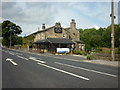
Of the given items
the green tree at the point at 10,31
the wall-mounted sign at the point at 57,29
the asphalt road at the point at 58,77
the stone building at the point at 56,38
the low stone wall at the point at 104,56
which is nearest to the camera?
the asphalt road at the point at 58,77

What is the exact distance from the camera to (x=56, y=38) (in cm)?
5381

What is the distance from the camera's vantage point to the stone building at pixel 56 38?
49.2 metres

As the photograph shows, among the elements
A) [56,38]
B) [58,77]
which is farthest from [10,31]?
[58,77]

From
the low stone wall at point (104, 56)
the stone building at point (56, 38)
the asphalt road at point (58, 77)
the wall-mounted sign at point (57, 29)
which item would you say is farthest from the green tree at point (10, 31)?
the asphalt road at point (58, 77)

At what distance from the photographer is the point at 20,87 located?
6.91 metres

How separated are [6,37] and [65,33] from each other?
126 feet

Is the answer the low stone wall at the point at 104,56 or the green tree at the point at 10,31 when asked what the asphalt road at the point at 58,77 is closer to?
the low stone wall at the point at 104,56

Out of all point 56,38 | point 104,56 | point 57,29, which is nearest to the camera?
point 104,56

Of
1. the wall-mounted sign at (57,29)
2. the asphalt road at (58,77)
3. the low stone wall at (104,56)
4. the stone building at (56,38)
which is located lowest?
the asphalt road at (58,77)

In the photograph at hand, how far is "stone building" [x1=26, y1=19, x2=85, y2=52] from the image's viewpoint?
49.2m

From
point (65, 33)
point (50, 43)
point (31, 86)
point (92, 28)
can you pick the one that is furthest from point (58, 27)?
point (92, 28)

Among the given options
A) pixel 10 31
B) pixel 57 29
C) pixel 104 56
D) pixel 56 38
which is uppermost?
pixel 10 31

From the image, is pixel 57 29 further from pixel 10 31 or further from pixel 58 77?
pixel 58 77

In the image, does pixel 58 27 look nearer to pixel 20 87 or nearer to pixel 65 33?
pixel 65 33
